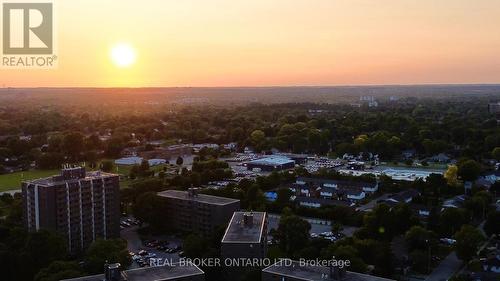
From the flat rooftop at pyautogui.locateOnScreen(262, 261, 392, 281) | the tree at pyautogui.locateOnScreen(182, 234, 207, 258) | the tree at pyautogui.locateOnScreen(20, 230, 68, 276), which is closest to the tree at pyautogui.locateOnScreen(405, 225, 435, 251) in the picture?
the flat rooftop at pyautogui.locateOnScreen(262, 261, 392, 281)

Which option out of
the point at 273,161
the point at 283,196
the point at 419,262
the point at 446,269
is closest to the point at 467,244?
the point at 446,269

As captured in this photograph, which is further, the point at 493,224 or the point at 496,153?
the point at 496,153

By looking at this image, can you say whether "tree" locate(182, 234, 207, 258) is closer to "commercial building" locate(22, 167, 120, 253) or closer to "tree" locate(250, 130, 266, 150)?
"commercial building" locate(22, 167, 120, 253)

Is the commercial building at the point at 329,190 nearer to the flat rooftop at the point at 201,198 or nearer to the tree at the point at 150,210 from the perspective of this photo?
the flat rooftop at the point at 201,198

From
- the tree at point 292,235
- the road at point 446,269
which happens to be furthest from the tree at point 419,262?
the tree at point 292,235

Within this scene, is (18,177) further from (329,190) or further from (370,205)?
(370,205)
